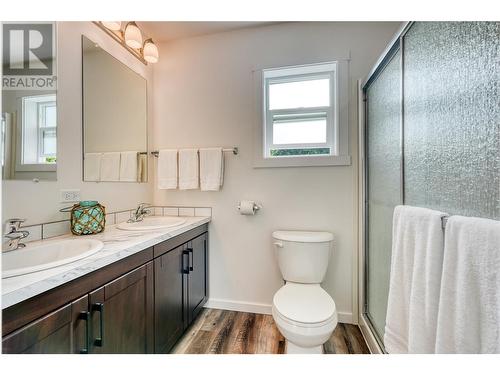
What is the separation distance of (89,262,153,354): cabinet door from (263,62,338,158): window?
1.29 metres

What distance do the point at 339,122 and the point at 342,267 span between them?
114 cm

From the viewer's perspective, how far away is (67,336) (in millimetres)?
706

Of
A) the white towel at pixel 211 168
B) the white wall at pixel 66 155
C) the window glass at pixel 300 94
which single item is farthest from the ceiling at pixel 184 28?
the white towel at pixel 211 168

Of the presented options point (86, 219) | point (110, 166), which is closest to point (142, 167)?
point (110, 166)

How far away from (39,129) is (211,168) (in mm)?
1024

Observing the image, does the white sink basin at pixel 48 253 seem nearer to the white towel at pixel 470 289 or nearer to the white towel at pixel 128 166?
the white towel at pixel 128 166

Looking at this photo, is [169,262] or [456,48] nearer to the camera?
[456,48]

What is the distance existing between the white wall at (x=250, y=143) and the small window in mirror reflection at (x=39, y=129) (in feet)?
2.71

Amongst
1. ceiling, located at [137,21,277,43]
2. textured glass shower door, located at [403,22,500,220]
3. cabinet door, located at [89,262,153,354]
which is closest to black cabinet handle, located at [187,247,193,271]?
cabinet door, located at [89,262,153,354]

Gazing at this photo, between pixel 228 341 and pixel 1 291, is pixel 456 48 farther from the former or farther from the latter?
pixel 228 341

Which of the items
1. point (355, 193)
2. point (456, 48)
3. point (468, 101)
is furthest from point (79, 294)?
point (355, 193)

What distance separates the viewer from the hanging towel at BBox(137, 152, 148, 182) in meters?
1.77

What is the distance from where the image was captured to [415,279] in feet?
2.33

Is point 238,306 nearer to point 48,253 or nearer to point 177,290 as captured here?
point 177,290
